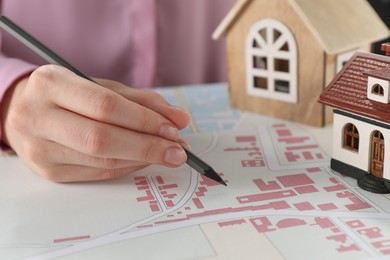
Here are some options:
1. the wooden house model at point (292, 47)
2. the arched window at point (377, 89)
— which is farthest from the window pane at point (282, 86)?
the arched window at point (377, 89)

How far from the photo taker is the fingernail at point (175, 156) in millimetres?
543

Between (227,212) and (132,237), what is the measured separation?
0.09 meters

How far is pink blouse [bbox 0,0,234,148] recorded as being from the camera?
0.90 m

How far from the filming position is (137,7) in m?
0.90

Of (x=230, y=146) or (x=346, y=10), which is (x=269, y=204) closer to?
(x=230, y=146)

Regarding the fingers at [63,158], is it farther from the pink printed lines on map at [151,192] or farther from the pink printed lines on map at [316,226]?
the pink printed lines on map at [316,226]

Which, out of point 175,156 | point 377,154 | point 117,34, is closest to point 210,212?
point 175,156

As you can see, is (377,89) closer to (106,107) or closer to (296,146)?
(296,146)

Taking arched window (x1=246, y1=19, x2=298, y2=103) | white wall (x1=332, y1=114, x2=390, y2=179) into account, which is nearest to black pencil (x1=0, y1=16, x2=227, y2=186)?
white wall (x1=332, y1=114, x2=390, y2=179)

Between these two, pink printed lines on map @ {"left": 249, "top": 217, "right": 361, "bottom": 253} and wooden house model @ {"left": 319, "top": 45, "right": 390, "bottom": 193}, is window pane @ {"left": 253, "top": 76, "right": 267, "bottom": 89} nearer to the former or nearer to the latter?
wooden house model @ {"left": 319, "top": 45, "right": 390, "bottom": 193}

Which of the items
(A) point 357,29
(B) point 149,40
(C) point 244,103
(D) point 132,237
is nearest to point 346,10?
(A) point 357,29

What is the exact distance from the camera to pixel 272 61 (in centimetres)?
75

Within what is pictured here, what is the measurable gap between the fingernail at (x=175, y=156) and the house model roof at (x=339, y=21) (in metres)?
0.24

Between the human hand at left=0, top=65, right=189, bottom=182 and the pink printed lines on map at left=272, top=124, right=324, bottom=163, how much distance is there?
0.46 ft
